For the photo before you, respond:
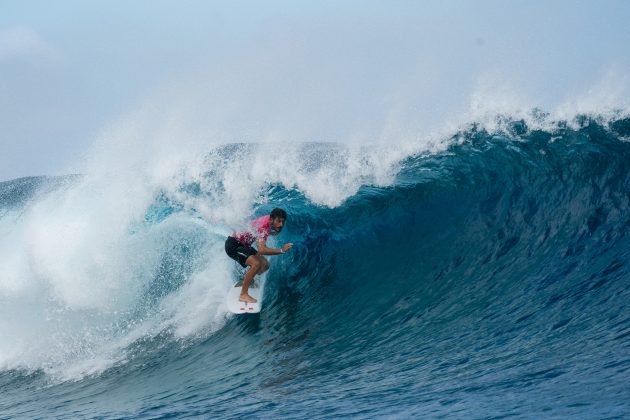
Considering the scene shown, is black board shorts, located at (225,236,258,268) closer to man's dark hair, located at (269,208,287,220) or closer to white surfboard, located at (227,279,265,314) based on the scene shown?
white surfboard, located at (227,279,265,314)

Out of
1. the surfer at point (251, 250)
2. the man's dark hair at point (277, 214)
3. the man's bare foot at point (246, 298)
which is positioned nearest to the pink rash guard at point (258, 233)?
the surfer at point (251, 250)

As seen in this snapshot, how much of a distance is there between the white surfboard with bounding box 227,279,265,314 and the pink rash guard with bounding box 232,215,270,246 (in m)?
0.80

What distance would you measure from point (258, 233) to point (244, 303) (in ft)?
3.39

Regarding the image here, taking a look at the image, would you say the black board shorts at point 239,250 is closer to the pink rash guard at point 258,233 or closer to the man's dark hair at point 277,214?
the pink rash guard at point 258,233

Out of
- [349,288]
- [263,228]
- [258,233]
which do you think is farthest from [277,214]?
[349,288]

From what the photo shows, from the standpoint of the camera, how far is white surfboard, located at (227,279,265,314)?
7840 mm

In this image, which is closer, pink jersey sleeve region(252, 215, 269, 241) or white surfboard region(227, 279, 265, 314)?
pink jersey sleeve region(252, 215, 269, 241)

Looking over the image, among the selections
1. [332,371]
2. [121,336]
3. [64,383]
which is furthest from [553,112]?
[64,383]

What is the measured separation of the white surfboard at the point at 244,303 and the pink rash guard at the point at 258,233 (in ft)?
2.62

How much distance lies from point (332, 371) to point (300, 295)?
3046mm

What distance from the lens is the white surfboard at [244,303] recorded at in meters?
7.84

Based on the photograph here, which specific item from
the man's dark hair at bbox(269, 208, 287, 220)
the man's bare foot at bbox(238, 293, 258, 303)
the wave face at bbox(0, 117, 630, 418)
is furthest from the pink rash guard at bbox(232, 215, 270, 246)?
the wave face at bbox(0, 117, 630, 418)

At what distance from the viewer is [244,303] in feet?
25.8

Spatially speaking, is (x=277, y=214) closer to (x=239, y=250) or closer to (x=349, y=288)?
(x=239, y=250)
